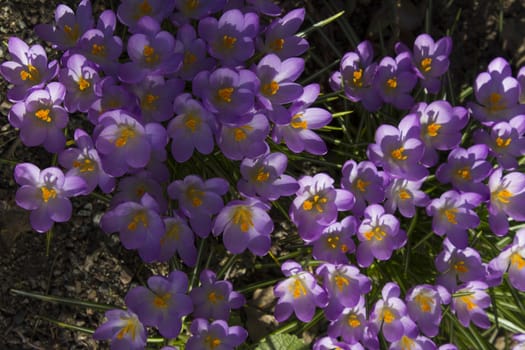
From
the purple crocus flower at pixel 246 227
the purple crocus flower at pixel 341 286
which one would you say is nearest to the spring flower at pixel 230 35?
the purple crocus flower at pixel 246 227

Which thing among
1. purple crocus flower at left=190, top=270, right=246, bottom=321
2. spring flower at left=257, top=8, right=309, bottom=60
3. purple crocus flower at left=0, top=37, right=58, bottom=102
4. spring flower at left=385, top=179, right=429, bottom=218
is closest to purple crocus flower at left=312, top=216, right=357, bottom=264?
spring flower at left=385, top=179, right=429, bottom=218

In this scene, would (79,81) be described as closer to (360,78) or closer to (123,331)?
(123,331)

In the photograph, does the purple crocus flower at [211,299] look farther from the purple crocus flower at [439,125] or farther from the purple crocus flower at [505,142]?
the purple crocus flower at [505,142]

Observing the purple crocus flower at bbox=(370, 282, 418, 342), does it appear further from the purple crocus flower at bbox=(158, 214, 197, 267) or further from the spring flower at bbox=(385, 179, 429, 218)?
the purple crocus flower at bbox=(158, 214, 197, 267)

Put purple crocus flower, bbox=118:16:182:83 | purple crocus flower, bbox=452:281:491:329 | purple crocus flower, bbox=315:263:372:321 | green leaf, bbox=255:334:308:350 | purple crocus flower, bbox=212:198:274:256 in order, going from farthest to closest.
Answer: green leaf, bbox=255:334:308:350 → purple crocus flower, bbox=452:281:491:329 → purple crocus flower, bbox=315:263:372:321 → purple crocus flower, bbox=212:198:274:256 → purple crocus flower, bbox=118:16:182:83

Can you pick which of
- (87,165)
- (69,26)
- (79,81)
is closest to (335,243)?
(87,165)

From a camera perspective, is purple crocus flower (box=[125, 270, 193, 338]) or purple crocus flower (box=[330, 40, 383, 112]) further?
purple crocus flower (box=[330, 40, 383, 112])

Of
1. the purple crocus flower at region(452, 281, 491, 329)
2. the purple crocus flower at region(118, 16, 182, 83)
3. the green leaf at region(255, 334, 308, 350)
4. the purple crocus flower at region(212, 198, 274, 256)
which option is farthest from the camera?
the green leaf at region(255, 334, 308, 350)
